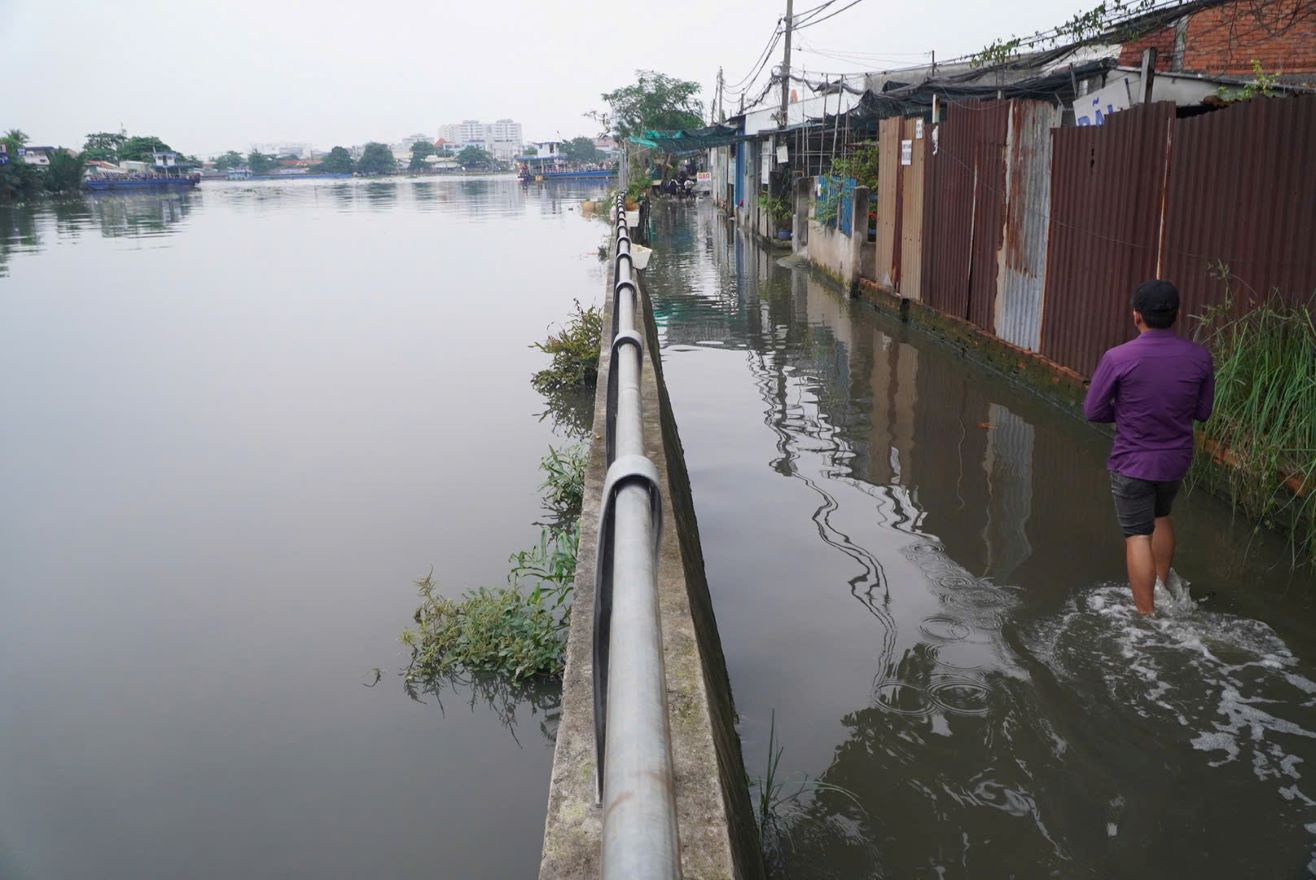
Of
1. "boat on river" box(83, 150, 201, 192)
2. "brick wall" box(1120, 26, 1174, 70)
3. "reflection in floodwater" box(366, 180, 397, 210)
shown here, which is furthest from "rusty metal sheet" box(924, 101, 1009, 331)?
"boat on river" box(83, 150, 201, 192)

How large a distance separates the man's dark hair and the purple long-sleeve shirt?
6cm

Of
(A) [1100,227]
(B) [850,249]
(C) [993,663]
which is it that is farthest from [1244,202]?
(B) [850,249]

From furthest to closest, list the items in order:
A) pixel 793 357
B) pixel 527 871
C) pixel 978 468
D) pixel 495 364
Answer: pixel 495 364
pixel 793 357
pixel 978 468
pixel 527 871

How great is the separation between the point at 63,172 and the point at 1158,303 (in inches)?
3406

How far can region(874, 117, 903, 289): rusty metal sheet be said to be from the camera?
44.5 ft

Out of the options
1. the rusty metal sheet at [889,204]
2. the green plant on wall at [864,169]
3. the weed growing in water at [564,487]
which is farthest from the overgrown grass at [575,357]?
the green plant on wall at [864,169]

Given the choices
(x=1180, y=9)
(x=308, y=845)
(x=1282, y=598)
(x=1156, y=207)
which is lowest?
(x=308, y=845)

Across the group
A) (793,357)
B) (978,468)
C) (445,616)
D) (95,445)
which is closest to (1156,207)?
(978,468)

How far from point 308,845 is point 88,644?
8.93 ft

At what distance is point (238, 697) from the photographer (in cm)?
513

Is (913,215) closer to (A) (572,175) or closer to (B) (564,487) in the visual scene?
(B) (564,487)

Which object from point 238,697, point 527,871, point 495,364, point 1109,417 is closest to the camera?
point 527,871

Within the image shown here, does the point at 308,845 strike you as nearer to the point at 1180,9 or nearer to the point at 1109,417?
the point at 1109,417

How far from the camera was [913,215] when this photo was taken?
42.1ft
